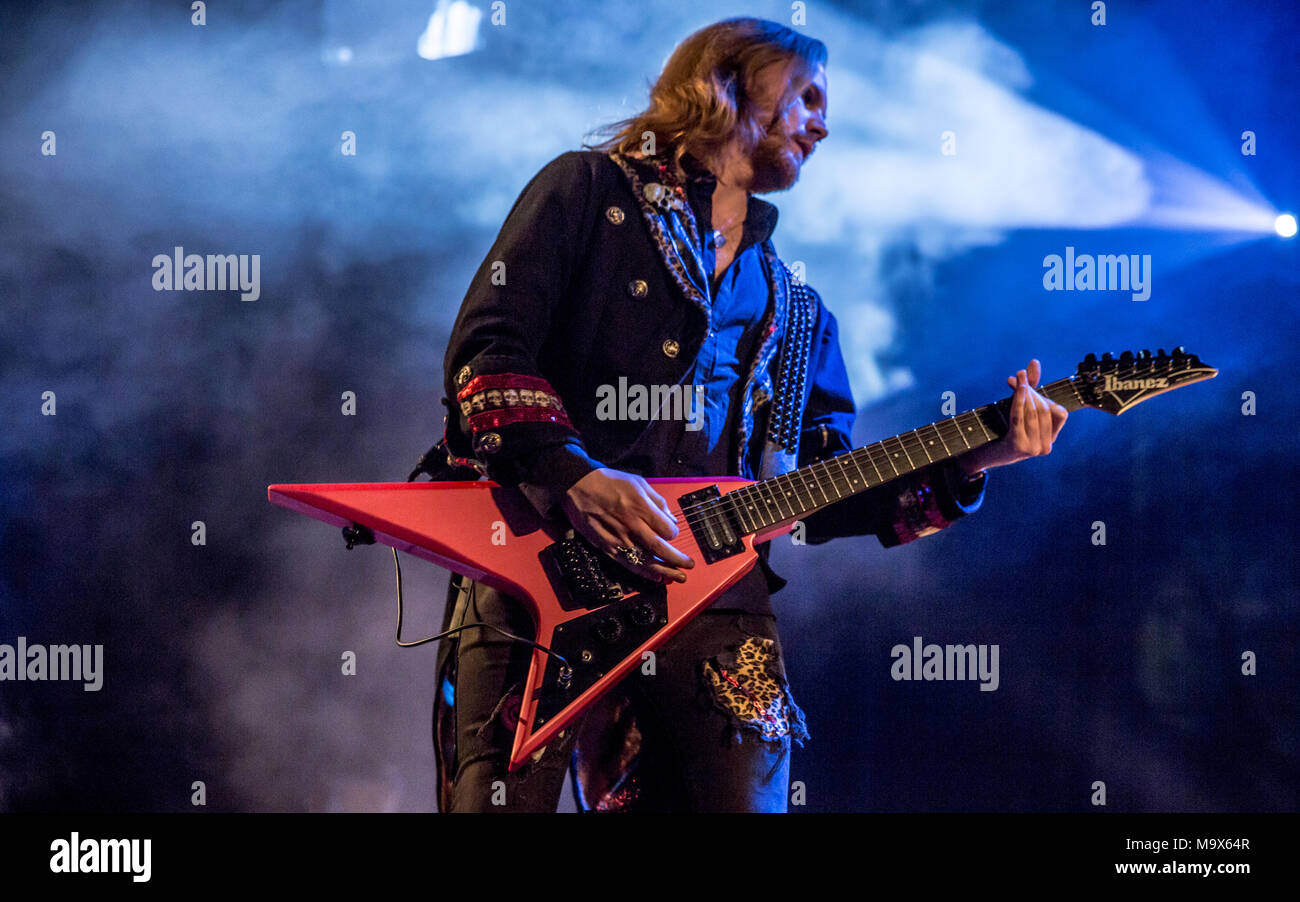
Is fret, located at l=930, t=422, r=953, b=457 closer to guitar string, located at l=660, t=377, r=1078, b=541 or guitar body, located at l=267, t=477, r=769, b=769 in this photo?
guitar string, located at l=660, t=377, r=1078, b=541

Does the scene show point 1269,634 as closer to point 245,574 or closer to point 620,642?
point 620,642

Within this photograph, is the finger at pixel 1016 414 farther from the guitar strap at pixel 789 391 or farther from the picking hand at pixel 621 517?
the picking hand at pixel 621 517

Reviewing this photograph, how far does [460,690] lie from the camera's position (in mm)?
1788

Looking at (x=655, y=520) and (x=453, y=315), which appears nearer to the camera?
→ (x=655, y=520)

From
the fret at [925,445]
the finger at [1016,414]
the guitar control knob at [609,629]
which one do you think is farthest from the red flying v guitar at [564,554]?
the finger at [1016,414]

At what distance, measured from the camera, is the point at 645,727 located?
72.6 inches

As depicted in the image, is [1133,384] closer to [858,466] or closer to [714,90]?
[858,466]

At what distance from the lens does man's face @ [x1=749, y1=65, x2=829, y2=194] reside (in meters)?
2.19

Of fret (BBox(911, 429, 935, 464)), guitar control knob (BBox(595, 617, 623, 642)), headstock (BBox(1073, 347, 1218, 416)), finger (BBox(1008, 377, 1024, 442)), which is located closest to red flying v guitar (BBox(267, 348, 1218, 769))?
guitar control knob (BBox(595, 617, 623, 642))

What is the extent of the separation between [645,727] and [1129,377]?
128 centimetres

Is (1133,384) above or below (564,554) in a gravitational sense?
above

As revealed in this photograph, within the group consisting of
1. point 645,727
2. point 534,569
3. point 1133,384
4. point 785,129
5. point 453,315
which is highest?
point 785,129

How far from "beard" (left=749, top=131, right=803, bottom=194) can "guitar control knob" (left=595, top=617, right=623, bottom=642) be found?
1042mm

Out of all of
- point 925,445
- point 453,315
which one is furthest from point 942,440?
point 453,315
